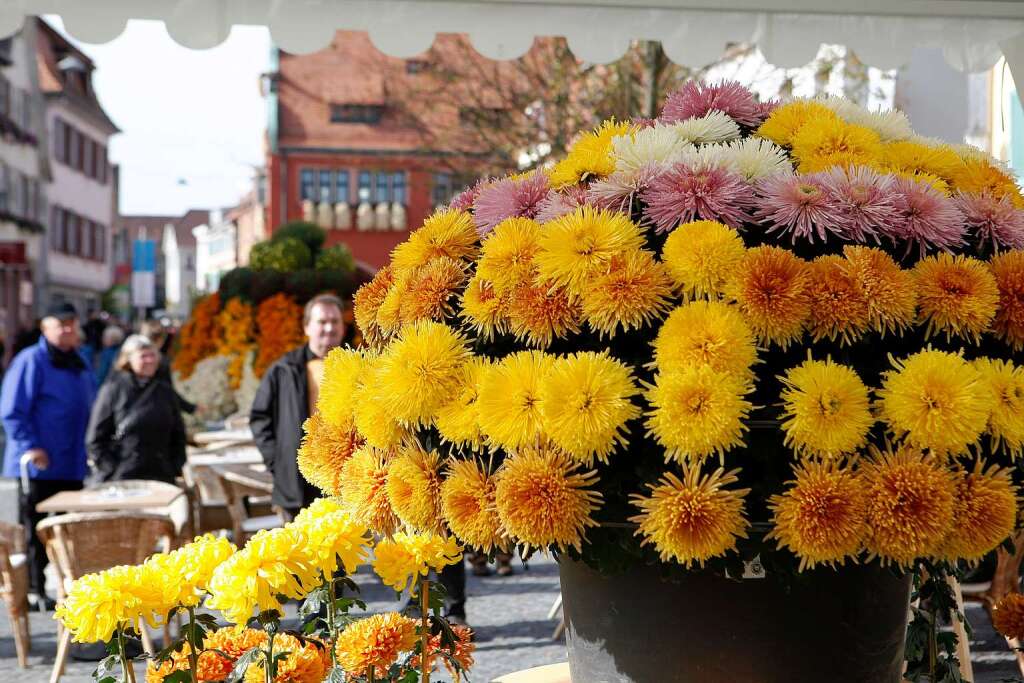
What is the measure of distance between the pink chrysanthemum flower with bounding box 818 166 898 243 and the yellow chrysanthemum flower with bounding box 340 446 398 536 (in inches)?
24.6

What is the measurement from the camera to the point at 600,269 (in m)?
1.38

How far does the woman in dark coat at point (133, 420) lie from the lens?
7.12 metres

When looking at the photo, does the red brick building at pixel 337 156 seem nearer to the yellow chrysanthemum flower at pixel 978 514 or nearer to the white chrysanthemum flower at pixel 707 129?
the white chrysanthemum flower at pixel 707 129

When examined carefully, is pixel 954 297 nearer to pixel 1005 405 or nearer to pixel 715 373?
pixel 1005 405

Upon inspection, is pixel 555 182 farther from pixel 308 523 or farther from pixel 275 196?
pixel 275 196

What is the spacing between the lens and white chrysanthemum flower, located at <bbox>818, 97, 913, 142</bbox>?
1.73 meters

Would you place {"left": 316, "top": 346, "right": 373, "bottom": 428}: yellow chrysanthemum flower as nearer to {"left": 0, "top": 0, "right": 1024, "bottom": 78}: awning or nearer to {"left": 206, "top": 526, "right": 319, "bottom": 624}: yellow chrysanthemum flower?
{"left": 206, "top": 526, "right": 319, "bottom": 624}: yellow chrysanthemum flower

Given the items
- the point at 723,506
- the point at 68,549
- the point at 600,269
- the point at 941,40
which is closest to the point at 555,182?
the point at 600,269

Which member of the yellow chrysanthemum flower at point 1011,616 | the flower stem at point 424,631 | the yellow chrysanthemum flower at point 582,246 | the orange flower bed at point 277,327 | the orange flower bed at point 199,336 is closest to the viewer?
the yellow chrysanthemum flower at point 582,246

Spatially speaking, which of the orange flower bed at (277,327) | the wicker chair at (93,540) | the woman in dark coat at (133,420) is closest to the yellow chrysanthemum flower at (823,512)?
the wicker chair at (93,540)

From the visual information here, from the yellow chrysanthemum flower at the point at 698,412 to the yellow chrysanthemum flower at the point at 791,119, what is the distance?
1.72 feet

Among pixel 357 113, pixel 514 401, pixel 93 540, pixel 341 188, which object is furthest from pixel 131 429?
pixel 357 113

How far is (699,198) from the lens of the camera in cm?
143

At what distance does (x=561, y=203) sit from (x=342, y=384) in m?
0.38
